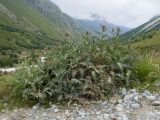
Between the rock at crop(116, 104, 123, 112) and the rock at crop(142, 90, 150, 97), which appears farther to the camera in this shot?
the rock at crop(142, 90, 150, 97)

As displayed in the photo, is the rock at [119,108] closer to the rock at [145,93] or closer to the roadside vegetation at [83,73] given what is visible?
the roadside vegetation at [83,73]

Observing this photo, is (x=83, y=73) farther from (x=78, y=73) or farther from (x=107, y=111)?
(x=107, y=111)

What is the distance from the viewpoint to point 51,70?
11.9 metres

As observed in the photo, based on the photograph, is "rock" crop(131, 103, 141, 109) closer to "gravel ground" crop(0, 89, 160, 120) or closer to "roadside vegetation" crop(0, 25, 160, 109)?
"gravel ground" crop(0, 89, 160, 120)

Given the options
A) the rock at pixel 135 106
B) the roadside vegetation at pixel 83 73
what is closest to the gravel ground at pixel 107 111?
the rock at pixel 135 106

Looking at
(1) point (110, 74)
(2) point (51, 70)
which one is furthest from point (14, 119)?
(1) point (110, 74)

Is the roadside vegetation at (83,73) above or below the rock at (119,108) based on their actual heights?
above

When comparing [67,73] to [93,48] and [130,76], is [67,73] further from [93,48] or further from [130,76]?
[130,76]

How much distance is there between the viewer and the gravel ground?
397 inches

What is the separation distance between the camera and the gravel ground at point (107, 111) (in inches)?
397

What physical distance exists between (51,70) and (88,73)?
121 centimetres

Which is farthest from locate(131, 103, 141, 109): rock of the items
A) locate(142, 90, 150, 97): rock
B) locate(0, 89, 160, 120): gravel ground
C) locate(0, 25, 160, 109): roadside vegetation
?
locate(0, 25, 160, 109): roadside vegetation

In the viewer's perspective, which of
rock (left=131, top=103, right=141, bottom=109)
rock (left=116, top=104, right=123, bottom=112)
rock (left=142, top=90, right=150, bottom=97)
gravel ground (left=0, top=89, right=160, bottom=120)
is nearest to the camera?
gravel ground (left=0, top=89, right=160, bottom=120)

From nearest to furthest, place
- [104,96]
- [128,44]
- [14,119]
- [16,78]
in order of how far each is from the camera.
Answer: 1. [14,119]
2. [104,96]
3. [16,78]
4. [128,44]
